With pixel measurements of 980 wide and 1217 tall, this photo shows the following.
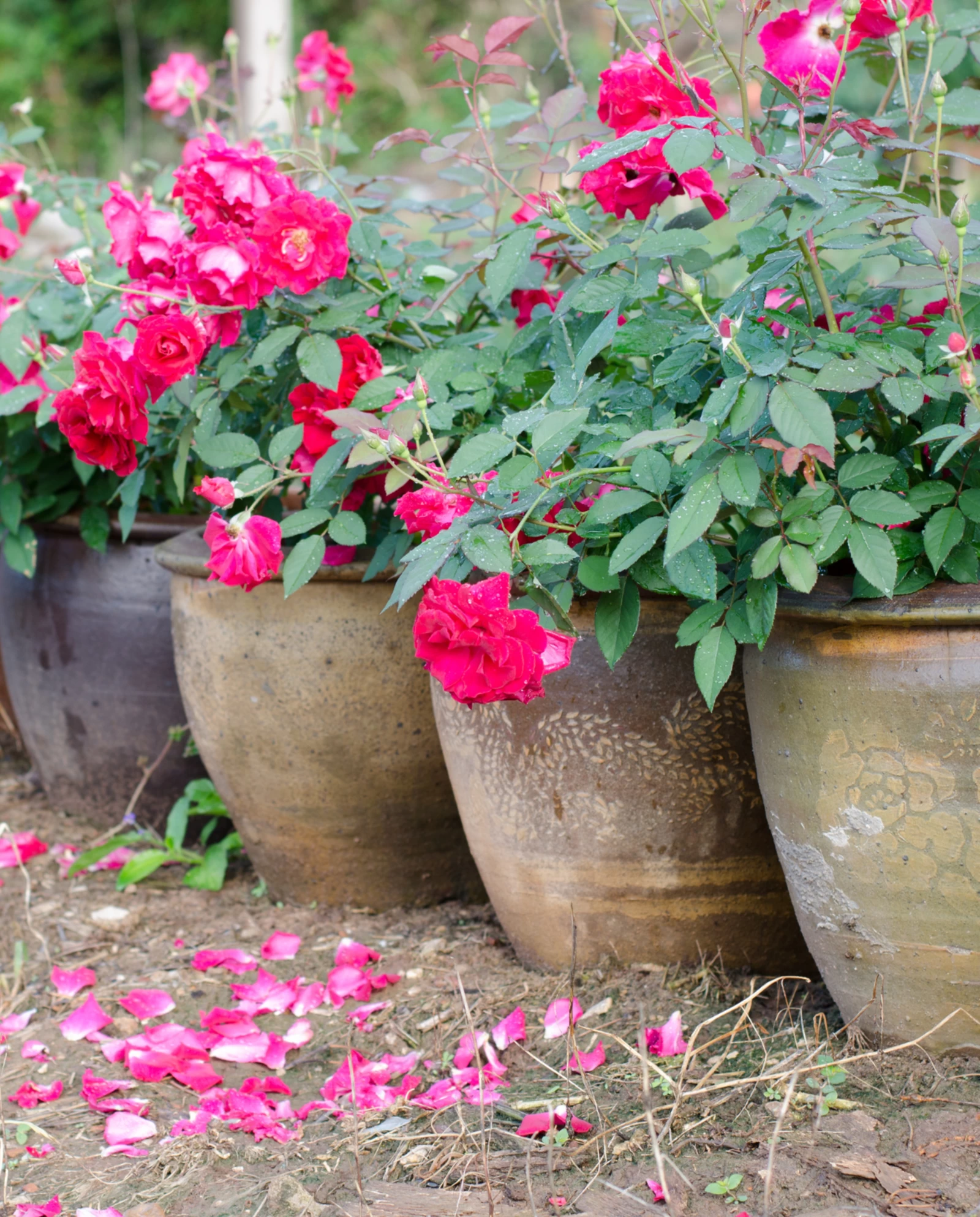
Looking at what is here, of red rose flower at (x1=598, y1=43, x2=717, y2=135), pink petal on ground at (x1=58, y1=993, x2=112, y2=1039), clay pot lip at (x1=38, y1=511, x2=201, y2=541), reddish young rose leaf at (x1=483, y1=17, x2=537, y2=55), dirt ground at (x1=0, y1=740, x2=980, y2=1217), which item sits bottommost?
dirt ground at (x1=0, y1=740, x2=980, y2=1217)

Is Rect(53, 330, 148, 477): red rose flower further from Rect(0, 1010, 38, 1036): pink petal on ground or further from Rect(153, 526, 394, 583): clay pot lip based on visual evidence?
Rect(0, 1010, 38, 1036): pink petal on ground

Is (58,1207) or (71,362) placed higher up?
(71,362)

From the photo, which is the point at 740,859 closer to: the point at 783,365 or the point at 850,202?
the point at 783,365

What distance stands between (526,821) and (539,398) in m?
0.55

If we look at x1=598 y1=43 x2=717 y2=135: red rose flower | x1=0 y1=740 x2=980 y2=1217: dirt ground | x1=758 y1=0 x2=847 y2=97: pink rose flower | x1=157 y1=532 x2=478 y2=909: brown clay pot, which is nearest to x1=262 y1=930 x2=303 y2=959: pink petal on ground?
x1=0 y1=740 x2=980 y2=1217: dirt ground

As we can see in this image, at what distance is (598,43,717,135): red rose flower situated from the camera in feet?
4.03

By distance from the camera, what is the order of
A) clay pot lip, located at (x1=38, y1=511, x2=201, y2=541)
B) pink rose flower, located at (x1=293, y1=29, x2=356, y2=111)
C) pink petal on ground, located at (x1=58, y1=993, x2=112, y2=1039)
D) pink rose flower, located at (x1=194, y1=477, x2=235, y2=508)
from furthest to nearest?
pink rose flower, located at (x1=293, y1=29, x2=356, y2=111) < clay pot lip, located at (x1=38, y1=511, x2=201, y2=541) < pink petal on ground, located at (x1=58, y1=993, x2=112, y2=1039) < pink rose flower, located at (x1=194, y1=477, x2=235, y2=508)

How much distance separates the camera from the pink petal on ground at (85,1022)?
1640 mm

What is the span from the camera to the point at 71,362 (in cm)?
163

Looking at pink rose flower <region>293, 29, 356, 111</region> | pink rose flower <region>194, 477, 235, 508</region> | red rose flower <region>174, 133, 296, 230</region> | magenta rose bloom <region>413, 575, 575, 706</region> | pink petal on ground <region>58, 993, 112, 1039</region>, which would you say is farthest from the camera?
pink rose flower <region>293, 29, 356, 111</region>

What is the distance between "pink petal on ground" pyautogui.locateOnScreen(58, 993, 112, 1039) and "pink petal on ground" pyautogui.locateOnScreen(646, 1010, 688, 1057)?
2.43ft

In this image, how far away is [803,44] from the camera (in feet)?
3.87

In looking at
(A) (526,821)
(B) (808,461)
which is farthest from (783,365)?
(A) (526,821)

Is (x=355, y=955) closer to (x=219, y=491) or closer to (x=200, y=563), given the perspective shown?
(x=200, y=563)
